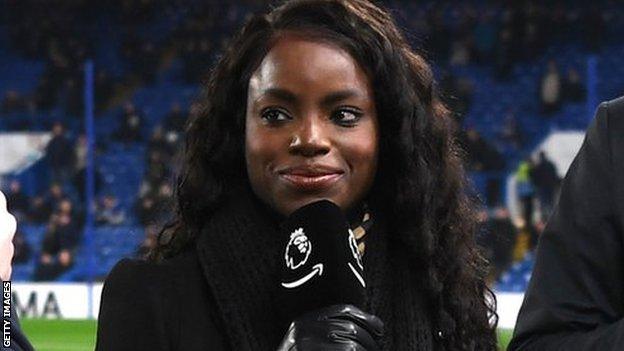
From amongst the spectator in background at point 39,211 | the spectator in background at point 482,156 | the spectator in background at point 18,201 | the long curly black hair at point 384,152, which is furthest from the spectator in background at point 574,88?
the long curly black hair at point 384,152

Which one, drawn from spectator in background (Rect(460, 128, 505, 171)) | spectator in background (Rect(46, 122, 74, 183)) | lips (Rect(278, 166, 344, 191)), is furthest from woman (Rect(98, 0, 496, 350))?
spectator in background (Rect(46, 122, 74, 183))


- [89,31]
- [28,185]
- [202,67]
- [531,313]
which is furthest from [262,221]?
[89,31]

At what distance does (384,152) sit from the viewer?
1.86 metres

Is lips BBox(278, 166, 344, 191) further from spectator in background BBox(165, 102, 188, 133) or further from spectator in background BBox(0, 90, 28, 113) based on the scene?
spectator in background BBox(0, 90, 28, 113)

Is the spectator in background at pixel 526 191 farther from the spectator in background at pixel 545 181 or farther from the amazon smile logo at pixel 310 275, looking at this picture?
the amazon smile logo at pixel 310 275

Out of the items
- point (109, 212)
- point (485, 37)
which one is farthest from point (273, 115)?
point (485, 37)

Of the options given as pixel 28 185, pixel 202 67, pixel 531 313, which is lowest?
pixel 531 313

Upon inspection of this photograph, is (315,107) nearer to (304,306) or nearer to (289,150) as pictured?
(289,150)

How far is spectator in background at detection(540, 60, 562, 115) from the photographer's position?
16.5 metres

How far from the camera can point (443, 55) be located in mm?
17344

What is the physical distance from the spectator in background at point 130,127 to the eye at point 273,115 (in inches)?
591

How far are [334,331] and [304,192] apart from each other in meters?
0.26

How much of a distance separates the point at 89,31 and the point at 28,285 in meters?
5.24

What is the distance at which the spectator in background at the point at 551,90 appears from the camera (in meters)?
16.5
